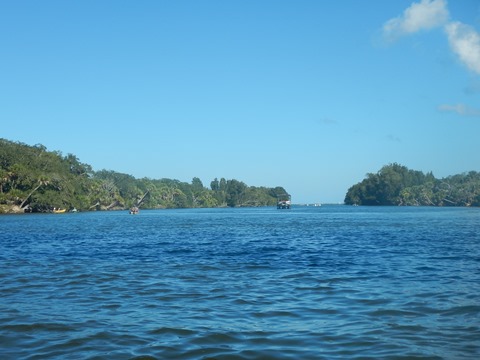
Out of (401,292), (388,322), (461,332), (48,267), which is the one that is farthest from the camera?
(48,267)

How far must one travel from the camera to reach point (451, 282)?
17.8 meters

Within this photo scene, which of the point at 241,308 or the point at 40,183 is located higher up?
the point at 40,183

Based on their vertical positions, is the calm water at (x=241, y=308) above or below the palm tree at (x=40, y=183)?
below

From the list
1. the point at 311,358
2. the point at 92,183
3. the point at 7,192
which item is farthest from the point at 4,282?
the point at 92,183

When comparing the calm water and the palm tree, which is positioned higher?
the palm tree

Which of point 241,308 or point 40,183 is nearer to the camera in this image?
point 241,308

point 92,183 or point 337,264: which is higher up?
point 92,183

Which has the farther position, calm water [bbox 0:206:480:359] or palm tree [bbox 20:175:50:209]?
palm tree [bbox 20:175:50:209]

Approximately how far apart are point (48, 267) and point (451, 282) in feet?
55.1

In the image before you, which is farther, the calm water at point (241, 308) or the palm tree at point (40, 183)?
the palm tree at point (40, 183)

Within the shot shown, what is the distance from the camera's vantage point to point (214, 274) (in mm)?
20344

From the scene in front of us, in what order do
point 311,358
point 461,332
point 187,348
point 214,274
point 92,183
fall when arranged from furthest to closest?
point 92,183 < point 214,274 < point 461,332 < point 187,348 < point 311,358

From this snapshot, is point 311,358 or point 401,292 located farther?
point 401,292

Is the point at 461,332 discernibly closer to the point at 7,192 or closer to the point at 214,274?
the point at 214,274
